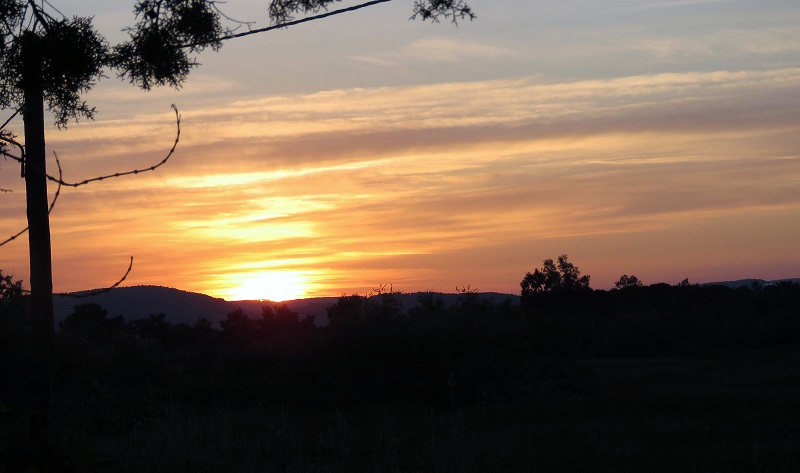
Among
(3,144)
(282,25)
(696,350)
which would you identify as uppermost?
(282,25)

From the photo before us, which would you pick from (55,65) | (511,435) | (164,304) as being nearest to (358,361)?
(511,435)

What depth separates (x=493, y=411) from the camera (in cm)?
1688

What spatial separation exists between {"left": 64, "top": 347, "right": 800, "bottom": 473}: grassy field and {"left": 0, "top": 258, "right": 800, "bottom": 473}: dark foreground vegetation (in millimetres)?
43

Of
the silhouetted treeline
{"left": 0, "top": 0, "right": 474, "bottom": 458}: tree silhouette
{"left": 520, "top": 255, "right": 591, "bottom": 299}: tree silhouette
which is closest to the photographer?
{"left": 0, "top": 0, "right": 474, "bottom": 458}: tree silhouette

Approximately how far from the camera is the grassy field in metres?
7.60

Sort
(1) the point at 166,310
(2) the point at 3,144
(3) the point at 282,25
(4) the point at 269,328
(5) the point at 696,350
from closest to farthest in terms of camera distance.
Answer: (2) the point at 3,144 → (3) the point at 282,25 → (5) the point at 696,350 → (4) the point at 269,328 → (1) the point at 166,310

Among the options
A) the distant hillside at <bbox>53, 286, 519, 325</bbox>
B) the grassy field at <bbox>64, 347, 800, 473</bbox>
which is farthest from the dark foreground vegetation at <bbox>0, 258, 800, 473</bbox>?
the distant hillside at <bbox>53, 286, 519, 325</bbox>

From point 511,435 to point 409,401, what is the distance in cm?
771

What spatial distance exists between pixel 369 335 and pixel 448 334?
1.87 metres

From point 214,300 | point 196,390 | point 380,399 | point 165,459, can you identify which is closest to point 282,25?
point 165,459

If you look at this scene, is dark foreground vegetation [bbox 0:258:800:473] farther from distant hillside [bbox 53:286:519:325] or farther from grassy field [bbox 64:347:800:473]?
distant hillside [bbox 53:286:519:325]

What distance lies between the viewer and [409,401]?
63.4 feet

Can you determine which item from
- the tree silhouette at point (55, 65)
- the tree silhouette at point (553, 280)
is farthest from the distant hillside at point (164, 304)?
the tree silhouette at point (55, 65)

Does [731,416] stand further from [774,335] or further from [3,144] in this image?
[774,335]
